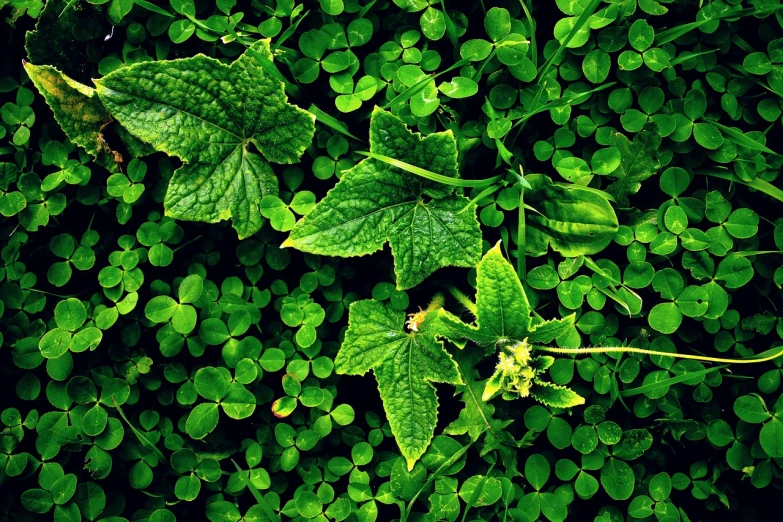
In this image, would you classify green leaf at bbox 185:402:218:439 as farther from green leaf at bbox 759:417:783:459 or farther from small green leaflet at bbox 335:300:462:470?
green leaf at bbox 759:417:783:459

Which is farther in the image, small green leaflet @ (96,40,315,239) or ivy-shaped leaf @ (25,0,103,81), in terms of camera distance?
ivy-shaped leaf @ (25,0,103,81)

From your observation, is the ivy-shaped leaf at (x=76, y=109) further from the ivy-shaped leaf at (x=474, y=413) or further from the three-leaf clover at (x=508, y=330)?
the ivy-shaped leaf at (x=474, y=413)

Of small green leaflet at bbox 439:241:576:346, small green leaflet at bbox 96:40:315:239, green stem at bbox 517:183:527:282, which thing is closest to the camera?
small green leaflet at bbox 439:241:576:346

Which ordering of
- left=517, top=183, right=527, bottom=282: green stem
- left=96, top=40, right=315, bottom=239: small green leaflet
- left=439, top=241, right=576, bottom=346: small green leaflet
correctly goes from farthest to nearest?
1. left=517, top=183, right=527, bottom=282: green stem
2. left=96, top=40, right=315, bottom=239: small green leaflet
3. left=439, top=241, right=576, bottom=346: small green leaflet

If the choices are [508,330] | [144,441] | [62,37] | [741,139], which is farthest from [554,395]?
[62,37]

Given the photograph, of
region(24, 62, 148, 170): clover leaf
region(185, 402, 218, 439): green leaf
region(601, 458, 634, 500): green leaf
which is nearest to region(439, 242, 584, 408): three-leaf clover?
region(601, 458, 634, 500): green leaf

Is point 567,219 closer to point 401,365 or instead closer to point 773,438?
point 401,365

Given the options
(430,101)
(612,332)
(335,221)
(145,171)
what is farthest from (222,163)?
(612,332)
